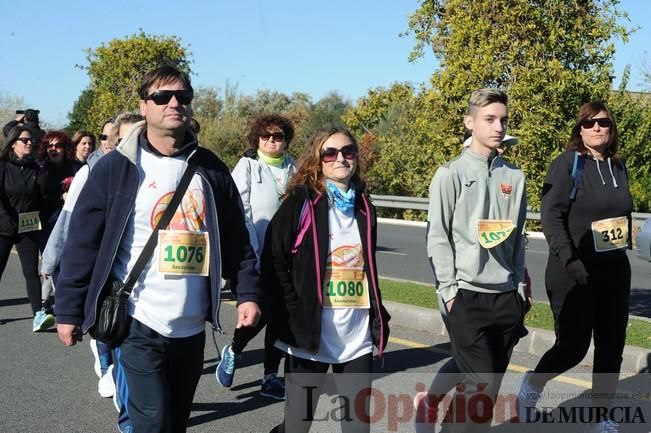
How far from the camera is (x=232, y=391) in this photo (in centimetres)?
605

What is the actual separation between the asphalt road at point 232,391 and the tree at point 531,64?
220 centimetres

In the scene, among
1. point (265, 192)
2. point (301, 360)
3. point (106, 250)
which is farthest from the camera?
point (265, 192)

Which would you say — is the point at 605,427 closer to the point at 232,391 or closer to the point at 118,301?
the point at 232,391

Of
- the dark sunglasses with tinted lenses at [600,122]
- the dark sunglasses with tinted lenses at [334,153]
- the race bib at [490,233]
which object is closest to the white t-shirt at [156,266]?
the dark sunglasses with tinted lenses at [334,153]

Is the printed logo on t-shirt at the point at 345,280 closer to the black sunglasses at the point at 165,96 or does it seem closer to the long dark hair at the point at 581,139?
the black sunglasses at the point at 165,96

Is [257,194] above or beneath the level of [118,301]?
above

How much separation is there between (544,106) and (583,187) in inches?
126

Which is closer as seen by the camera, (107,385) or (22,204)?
(107,385)

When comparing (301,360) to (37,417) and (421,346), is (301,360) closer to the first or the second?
(37,417)

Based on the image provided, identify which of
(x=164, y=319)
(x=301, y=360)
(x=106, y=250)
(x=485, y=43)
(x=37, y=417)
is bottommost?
(x=37, y=417)

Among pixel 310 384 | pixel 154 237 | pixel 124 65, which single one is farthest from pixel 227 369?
pixel 124 65

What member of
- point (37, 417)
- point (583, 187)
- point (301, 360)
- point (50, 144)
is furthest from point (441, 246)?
point (50, 144)

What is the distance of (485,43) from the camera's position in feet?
26.9

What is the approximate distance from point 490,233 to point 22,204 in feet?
18.6
